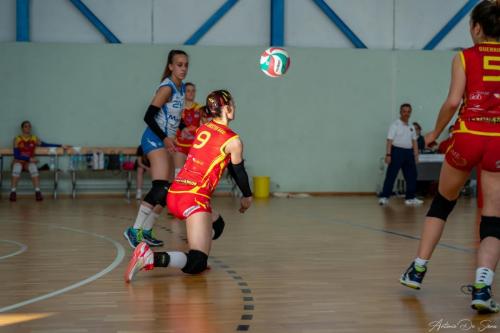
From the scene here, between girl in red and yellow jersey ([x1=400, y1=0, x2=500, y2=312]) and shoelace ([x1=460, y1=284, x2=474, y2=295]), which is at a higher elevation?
girl in red and yellow jersey ([x1=400, y1=0, x2=500, y2=312])

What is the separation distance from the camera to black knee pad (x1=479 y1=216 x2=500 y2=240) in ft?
15.5

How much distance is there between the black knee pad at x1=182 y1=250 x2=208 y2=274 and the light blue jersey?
2152 millimetres

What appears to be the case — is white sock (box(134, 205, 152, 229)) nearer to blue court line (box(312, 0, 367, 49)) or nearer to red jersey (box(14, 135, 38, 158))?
red jersey (box(14, 135, 38, 158))

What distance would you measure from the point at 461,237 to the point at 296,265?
311cm

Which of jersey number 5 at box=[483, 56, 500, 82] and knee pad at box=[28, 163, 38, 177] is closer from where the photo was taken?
jersey number 5 at box=[483, 56, 500, 82]

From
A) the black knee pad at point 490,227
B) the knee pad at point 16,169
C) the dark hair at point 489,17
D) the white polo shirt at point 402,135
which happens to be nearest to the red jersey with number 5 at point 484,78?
the dark hair at point 489,17

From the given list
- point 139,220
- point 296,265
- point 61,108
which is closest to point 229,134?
point 296,265

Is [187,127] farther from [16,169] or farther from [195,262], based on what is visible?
[16,169]

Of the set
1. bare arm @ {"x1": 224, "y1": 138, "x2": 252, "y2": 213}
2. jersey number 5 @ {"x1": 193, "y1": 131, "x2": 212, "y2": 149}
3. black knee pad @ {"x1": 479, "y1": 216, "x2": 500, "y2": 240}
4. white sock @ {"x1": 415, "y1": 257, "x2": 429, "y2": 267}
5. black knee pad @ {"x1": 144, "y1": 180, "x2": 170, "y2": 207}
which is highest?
jersey number 5 @ {"x1": 193, "y1": 131, "x2": 212, "y2": 149}

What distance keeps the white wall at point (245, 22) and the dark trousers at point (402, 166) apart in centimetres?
452

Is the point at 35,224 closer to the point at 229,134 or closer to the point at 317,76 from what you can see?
the point at 229,134

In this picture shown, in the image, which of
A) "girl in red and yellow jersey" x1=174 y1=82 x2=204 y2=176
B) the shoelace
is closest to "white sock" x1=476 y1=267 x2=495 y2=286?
the shoelace

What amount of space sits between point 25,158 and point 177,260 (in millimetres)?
11588

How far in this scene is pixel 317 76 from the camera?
62.0 feet
